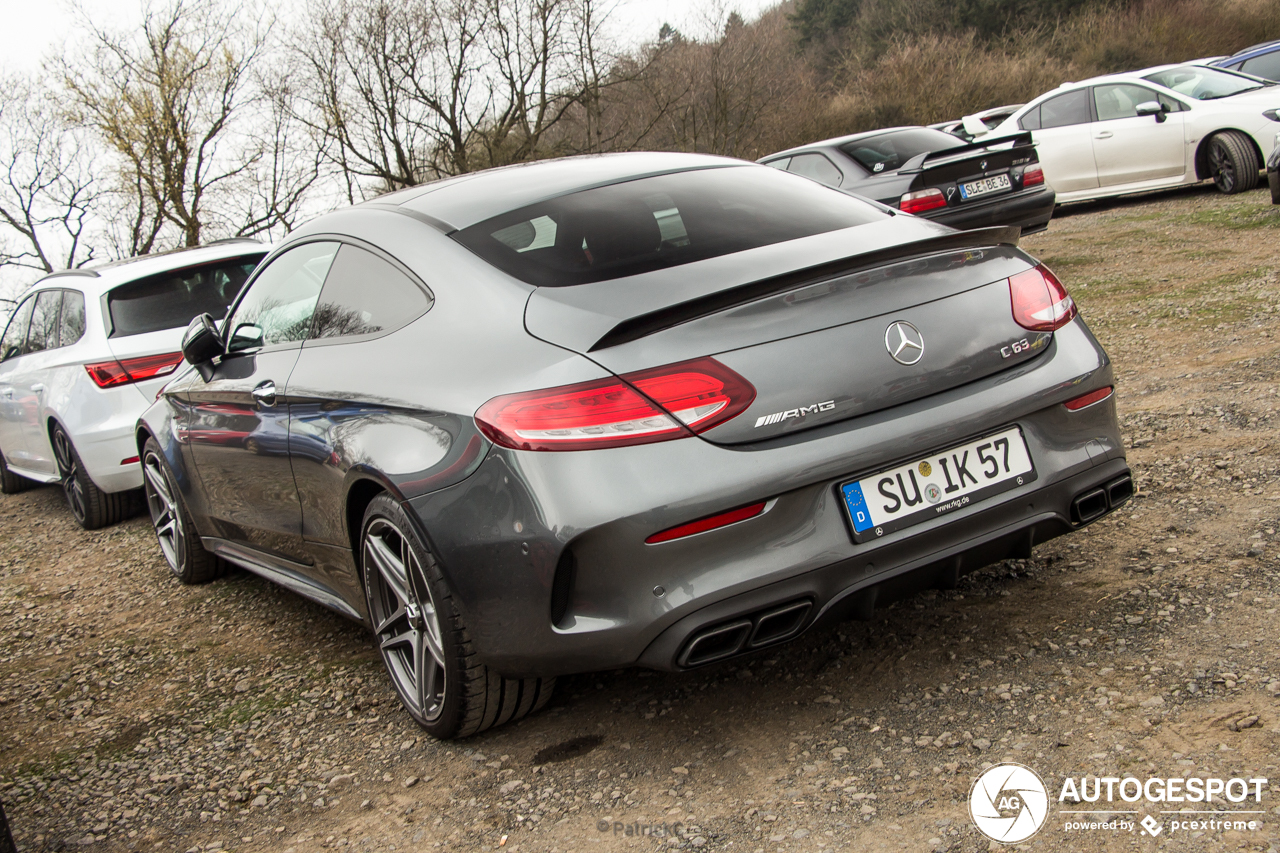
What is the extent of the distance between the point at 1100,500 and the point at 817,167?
8274mm

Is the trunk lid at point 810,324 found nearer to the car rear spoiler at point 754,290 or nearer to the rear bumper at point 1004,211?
the car rear spoiler at point 754,290

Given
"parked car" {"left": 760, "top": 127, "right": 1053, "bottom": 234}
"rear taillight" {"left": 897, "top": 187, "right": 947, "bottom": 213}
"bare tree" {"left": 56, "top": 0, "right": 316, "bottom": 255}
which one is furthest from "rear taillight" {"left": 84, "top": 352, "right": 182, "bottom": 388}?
"bare tree" {"left": 56, "top": 0, "right": 316, "bottom": 255}

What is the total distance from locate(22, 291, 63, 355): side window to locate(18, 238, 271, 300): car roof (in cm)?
15

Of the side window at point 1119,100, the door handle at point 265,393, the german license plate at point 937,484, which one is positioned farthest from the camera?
the side window at point 1119,100

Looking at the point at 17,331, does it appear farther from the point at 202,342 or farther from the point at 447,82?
the point at 447,82

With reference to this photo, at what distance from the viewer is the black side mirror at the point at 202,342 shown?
3877 mm

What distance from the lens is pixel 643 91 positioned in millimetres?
31062

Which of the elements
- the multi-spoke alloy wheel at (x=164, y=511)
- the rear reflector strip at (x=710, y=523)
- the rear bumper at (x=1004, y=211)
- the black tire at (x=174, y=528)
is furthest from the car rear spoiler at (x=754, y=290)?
the rear bumper at (x=1004, y=211)

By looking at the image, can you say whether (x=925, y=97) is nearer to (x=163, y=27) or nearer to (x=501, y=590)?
(x=163, y=27)

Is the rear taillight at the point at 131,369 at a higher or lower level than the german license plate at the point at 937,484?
higher

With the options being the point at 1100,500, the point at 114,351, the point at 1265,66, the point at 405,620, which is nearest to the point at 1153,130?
the point at 1265,66

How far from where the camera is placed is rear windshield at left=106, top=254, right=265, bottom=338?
19.6 feet

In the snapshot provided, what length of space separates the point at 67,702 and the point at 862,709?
277cm

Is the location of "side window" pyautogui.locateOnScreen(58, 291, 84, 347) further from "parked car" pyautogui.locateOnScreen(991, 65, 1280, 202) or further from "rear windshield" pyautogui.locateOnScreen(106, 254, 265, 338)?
"parked car" pyautogui.locateOnScreen(991, 65, 1280, 202)
